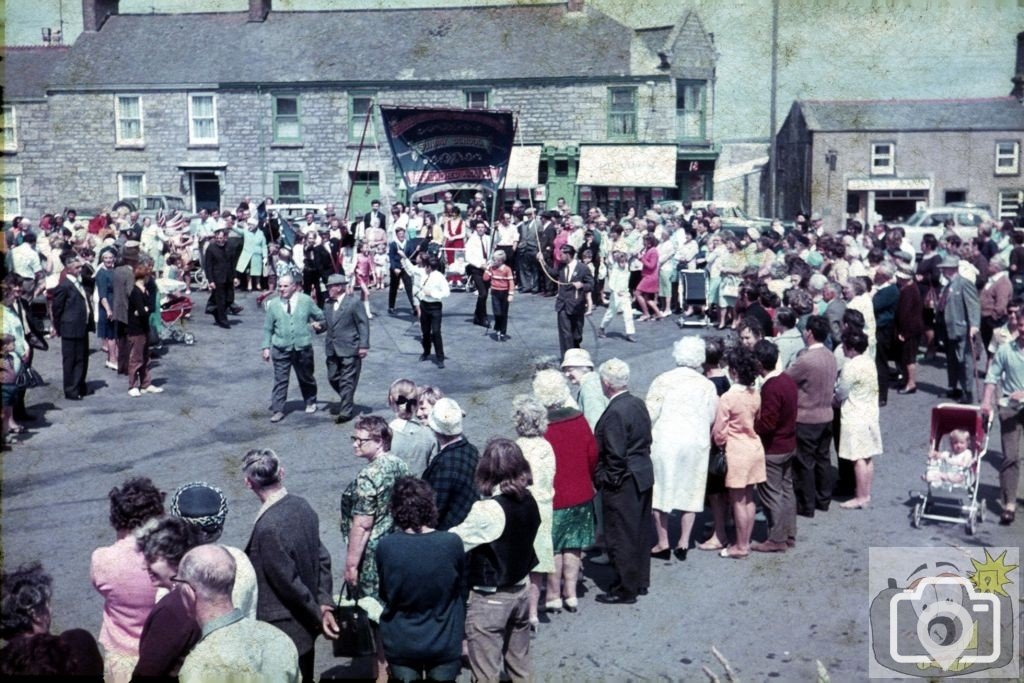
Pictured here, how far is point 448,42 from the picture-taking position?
36562 millimetres

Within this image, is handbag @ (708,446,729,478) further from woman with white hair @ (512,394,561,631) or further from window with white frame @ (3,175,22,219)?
window with white frame @ (3,175,22,219)

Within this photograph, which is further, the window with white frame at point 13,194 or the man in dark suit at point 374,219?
the window with white frame at point 13,194

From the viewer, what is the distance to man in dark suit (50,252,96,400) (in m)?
14.1

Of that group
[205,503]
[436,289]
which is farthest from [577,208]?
[205,503]

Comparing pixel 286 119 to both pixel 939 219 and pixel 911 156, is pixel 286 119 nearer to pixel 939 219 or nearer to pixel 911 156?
pixel 939 219

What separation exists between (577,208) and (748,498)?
2969 cm

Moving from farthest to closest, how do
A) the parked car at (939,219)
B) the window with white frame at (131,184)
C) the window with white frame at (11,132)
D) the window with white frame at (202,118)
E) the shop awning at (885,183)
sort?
the shop awning at (885,183), the window with white frame at (131,184), the window with white frame at (202,118), the window with white frame at (11,132), the parked car at (939,219)

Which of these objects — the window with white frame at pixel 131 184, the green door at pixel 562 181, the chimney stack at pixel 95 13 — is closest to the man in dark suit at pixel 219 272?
the green door at pixel 562 181

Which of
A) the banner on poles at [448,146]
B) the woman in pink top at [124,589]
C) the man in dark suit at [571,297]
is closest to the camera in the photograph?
the woman in pink top at [124,589]

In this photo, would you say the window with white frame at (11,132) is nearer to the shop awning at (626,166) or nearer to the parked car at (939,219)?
the shop awning at (626,166)

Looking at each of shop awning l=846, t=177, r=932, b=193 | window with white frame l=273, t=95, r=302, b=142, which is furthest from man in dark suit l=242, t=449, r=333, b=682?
shop awning l=846, t=177, r=932, b=193

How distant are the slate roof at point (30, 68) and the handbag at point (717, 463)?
3582cm

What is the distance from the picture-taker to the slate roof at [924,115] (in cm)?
3984

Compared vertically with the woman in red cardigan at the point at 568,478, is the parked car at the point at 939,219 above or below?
above
